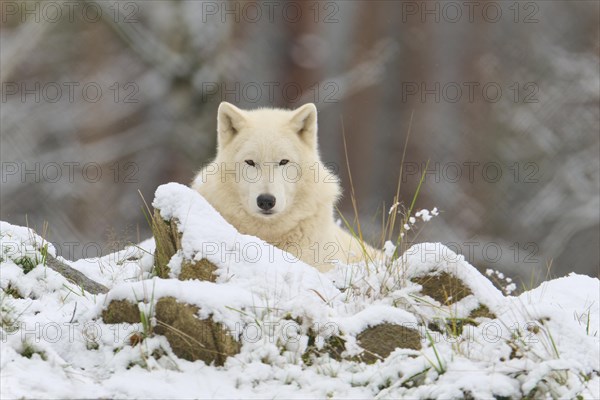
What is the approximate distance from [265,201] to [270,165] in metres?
0.29

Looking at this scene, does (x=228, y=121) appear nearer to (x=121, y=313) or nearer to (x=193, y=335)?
(x=121, y=313)

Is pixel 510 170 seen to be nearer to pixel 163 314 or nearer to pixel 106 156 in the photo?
pixel 106 156

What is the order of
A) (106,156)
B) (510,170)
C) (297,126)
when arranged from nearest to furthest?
(297,126) → (106,156) → (510,170)

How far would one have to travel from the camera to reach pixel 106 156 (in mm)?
10562

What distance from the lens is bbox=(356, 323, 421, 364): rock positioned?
11.3 feet

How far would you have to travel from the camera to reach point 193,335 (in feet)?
11.0

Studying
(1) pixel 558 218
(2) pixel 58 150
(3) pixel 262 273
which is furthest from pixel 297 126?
(1) pixel 558 218

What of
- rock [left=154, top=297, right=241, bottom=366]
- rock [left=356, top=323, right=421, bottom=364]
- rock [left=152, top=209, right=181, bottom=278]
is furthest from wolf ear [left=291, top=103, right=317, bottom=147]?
rock [left=154, top=297, right=241, bottom=366]

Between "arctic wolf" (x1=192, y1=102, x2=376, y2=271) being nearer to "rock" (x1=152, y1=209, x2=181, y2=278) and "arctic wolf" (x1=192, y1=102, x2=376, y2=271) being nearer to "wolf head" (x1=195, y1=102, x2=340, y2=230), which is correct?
"wolf head" (x1=195, y1=102, x2=340, y2=230)

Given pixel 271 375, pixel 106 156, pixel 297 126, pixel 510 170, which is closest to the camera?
pixel 271 375

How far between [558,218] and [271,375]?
9.39 metres

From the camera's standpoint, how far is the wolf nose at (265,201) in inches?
212

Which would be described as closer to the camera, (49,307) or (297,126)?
(49,307)

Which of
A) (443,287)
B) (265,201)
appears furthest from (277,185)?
(443,287)
